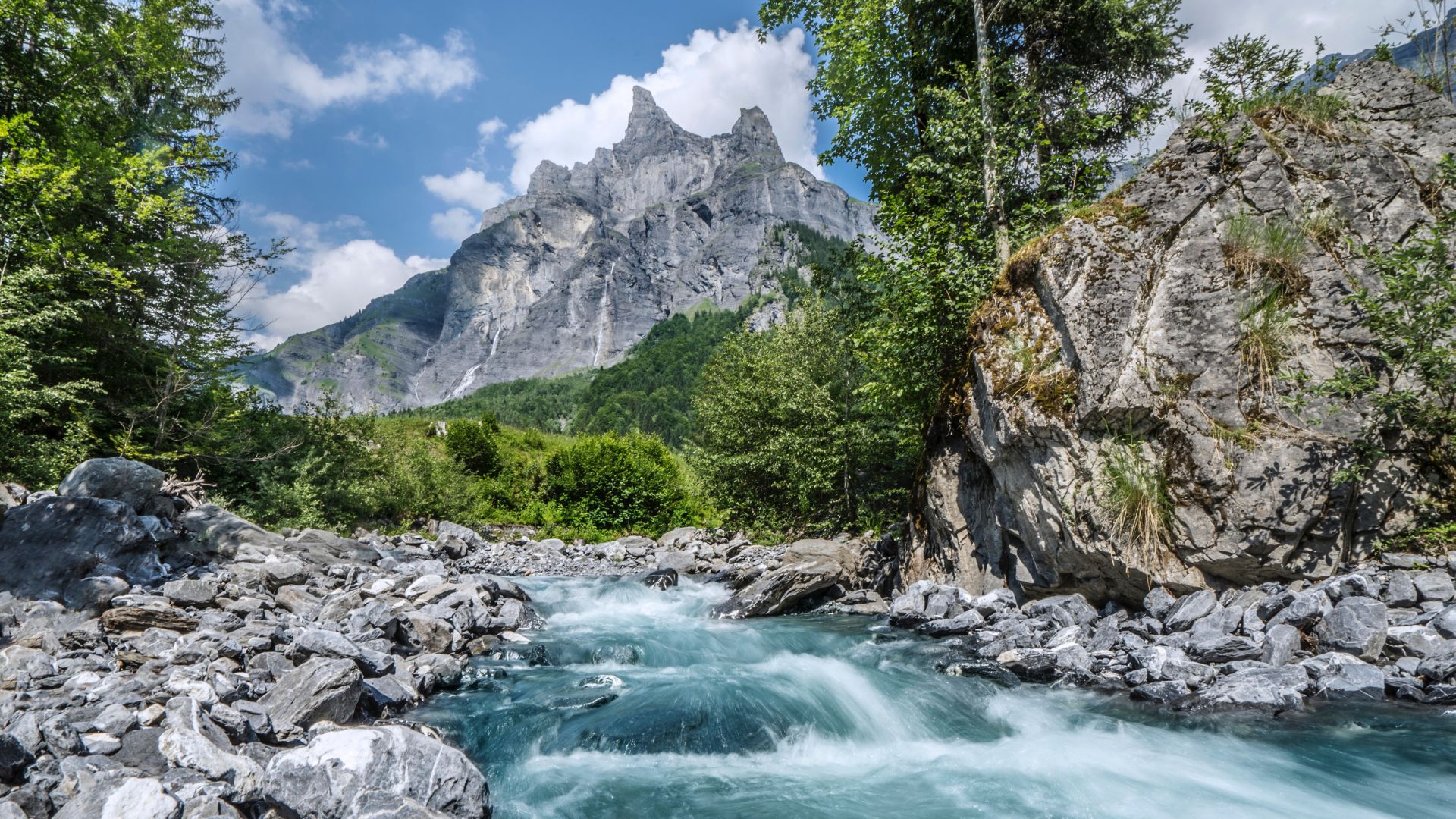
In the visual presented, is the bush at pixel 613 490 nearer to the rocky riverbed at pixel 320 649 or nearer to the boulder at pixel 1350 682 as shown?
the rocky riverbed at pixel 320 649

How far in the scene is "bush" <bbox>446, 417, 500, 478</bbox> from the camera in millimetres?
27812

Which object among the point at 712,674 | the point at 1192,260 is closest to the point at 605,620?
the point at 712,674

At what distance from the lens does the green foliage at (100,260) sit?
1022 centimetres

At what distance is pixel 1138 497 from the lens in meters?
7.71

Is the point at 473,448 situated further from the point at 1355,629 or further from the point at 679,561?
the point at 1355,629

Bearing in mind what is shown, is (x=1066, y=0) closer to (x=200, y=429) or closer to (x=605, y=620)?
(x=605, y=620)

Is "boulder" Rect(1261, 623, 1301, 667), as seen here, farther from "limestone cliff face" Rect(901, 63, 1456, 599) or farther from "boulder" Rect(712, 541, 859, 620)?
"boulder" Rect(712, 541, 859, 620)

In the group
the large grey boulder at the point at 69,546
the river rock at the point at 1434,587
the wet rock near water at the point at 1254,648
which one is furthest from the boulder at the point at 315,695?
the river rock at the point at 1434,587

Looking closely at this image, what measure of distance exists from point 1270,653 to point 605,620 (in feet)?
31.7

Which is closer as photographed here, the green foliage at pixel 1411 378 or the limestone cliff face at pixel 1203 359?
the green foliage at pixel 1411 378

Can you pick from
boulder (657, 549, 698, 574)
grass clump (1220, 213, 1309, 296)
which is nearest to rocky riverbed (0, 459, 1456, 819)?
grass clump (1220, 213, 1309, 296)

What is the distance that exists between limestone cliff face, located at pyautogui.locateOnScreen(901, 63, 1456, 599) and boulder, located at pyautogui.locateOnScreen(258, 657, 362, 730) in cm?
848

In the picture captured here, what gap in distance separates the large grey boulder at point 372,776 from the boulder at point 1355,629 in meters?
8.04

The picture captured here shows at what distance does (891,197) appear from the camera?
12.1 metres
